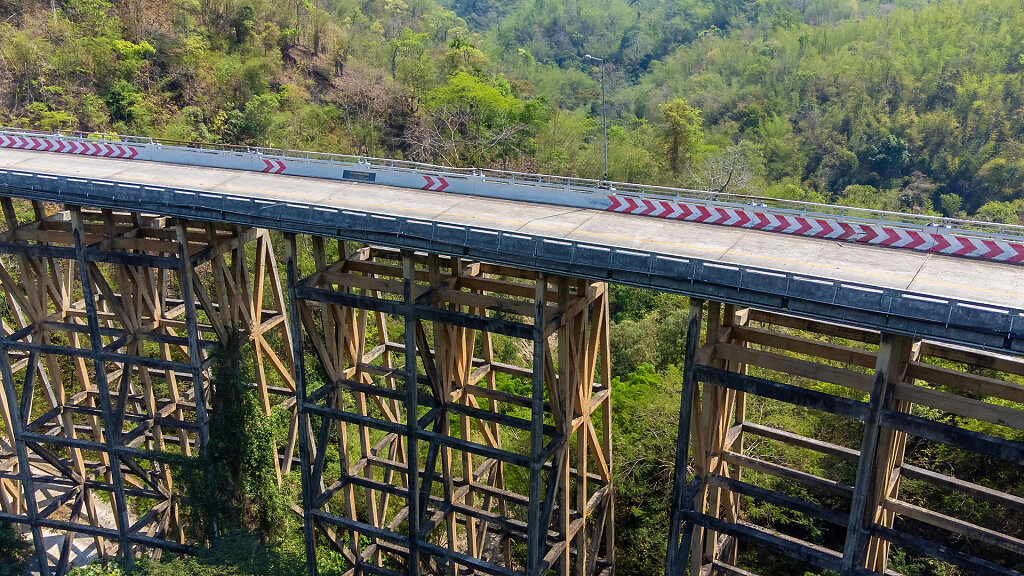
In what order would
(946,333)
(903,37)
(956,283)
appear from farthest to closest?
(903,37)
(956,283)
(946,333)

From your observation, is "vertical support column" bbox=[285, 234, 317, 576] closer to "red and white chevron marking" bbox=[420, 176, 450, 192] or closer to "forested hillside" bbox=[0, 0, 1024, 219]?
"red and white chevron marking" bbox=[420, 176, 450, 192]

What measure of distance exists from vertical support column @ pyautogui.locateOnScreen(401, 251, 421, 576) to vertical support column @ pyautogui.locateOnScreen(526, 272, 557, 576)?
3.06 m

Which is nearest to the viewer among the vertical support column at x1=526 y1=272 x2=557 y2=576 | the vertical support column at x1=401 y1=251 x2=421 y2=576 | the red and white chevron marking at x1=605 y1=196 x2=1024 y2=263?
the red and white chevron marking at x1=605 y1=196 x2=1024 y2=263

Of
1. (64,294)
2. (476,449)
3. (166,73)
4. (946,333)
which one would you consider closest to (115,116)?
(166,73)

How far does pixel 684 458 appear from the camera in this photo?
15.6m

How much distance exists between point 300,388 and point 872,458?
13765 millimetres

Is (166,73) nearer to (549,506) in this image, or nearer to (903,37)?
(549,506)

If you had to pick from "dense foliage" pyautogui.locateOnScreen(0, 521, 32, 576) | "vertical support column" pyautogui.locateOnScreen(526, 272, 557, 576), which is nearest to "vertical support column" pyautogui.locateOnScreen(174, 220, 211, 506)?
"dense foliage" pyautogui.locateOnScreen(0, 521, 32, 576)

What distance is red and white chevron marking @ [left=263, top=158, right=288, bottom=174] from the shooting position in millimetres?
24597

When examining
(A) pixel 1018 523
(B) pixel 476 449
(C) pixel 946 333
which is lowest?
(A) pixel 1018 523

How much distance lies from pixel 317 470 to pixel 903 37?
237 feet

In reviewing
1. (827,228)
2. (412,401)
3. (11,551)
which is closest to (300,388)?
(412,401)

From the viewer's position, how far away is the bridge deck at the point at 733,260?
1241 cm

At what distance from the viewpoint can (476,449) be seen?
17750 millimetres
